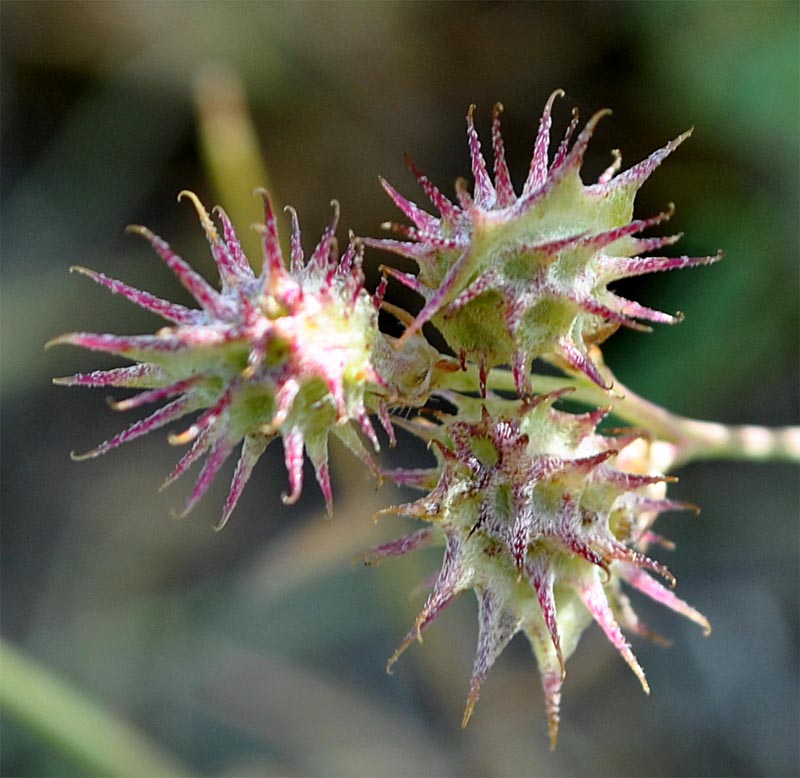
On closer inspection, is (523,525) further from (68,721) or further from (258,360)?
(68,721)

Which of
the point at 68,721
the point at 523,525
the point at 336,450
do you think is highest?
the point at 336,450

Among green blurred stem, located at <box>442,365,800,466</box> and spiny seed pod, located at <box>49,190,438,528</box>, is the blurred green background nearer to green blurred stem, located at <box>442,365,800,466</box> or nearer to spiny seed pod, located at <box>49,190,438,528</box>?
green blurred stem, located at <box>442,365,800,466</box>

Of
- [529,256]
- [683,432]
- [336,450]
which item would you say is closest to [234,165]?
[336,450]


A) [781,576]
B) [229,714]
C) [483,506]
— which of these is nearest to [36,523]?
[229,714]

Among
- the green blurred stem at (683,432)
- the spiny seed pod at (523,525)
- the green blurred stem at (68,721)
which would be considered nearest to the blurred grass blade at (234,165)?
the green blurred stem at (68,721)

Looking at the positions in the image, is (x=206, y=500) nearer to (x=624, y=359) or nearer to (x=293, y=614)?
(x=293, y=614)
